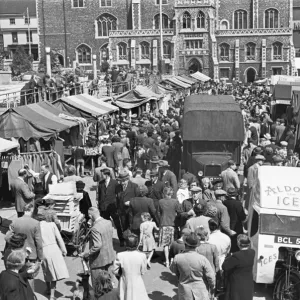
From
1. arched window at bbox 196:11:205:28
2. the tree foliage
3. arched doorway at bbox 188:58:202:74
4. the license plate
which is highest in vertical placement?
arched window at bbox 196:11:205:28

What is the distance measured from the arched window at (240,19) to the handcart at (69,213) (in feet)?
207

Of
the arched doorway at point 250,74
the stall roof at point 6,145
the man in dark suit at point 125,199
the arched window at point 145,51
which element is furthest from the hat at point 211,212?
the arched window at point 145,51

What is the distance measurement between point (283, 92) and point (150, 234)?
16158 mm

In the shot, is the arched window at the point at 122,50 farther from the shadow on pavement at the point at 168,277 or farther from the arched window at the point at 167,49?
the shadow on pavement at the point at 168,277

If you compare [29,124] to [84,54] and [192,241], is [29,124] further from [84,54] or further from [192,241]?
[84,54]

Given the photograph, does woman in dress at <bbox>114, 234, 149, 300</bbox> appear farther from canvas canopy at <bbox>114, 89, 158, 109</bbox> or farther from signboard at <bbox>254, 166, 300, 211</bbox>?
canvas canopy at <bbox>114, 89, 158, 109</bbox>

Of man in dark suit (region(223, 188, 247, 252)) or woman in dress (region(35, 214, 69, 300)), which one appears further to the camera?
man in dark suit (region(223, 188, 247, 252))

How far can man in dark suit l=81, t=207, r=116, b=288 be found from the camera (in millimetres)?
8375

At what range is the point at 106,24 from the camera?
7231 cm

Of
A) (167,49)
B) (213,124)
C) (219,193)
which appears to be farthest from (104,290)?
(167,49)

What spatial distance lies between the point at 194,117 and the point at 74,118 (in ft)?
13.8

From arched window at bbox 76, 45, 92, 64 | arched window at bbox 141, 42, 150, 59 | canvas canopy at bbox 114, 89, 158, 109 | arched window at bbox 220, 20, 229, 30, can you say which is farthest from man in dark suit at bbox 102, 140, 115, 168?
arched window at bbox 76, 45, 92, 64

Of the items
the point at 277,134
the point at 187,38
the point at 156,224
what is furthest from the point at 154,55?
the point at 156,224

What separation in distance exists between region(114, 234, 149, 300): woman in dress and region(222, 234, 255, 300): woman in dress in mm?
1033
